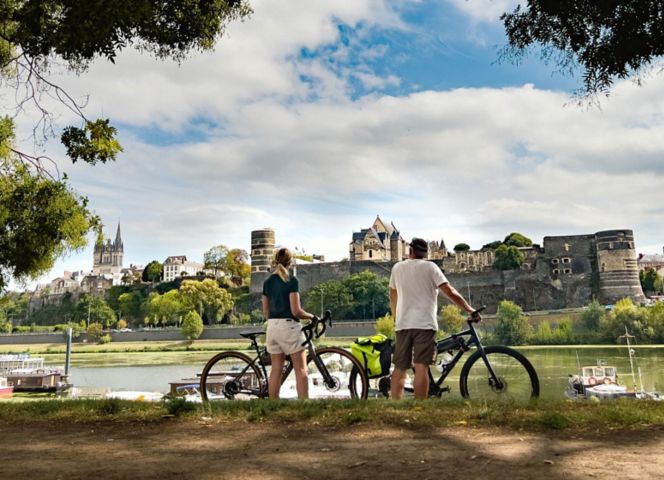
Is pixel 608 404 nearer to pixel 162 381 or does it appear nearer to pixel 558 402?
pixel 558 402

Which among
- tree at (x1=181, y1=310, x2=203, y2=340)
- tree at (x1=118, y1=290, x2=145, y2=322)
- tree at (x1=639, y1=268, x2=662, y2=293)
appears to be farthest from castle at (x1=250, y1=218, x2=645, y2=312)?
tree at (x1=118, y1=290, x2=145, y2=322)

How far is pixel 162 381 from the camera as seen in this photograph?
26.8m

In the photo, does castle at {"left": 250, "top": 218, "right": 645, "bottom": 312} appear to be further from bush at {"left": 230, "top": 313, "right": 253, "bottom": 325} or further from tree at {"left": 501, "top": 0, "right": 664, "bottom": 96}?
tree at {"left": 501, "top": 0, "right": 664, "bottom": 96}

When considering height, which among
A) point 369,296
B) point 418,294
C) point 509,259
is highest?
point 509,259

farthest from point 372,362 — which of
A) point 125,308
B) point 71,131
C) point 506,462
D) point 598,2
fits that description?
point 125,308

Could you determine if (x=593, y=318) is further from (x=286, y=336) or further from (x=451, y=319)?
(x=286, y=336)

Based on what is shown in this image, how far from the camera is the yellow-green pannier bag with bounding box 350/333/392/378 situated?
523cm

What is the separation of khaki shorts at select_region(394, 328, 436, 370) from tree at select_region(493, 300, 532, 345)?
135 feet

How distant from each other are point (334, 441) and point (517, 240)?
75.7 meters

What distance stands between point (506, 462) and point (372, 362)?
2466 mm

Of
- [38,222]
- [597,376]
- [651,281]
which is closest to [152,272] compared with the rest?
[651,281]

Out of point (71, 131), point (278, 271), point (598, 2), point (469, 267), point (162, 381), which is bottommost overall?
point (162, 381)

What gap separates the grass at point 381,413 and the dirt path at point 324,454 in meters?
0.16

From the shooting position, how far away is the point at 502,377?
4809 mm
